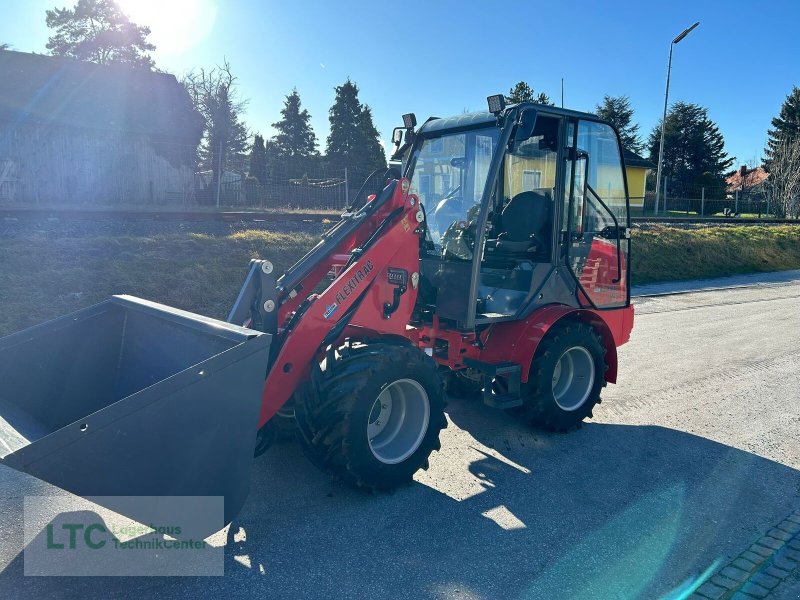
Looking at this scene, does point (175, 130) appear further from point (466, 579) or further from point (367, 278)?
point (466, 579)

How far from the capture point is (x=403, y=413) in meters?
4.04

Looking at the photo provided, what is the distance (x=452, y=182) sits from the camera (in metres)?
5.08

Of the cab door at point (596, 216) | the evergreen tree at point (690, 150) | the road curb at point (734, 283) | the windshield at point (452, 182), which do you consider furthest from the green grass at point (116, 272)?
the evergreen tree at point (690, 150)

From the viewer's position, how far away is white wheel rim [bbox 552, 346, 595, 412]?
16.8 ft

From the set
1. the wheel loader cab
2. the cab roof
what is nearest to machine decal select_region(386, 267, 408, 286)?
the wheel loader cab

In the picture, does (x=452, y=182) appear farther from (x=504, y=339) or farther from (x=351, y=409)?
(x=351, y=409)

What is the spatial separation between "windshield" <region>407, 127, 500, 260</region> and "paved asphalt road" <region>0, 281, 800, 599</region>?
1.62 metres

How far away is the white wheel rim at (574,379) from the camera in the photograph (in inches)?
202

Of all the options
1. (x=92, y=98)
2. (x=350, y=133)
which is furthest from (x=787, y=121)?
(x=92, y=98)

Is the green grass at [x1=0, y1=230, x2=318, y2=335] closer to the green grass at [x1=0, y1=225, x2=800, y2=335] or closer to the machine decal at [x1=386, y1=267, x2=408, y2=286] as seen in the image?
the green grass at [x1=0, y1=225, x2=800, y2=335]

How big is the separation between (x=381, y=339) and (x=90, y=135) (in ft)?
70.4

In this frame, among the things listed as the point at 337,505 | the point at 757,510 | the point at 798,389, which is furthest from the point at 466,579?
the point at 798,389

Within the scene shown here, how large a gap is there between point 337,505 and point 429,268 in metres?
2.02

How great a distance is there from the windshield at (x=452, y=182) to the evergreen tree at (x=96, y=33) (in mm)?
39847
